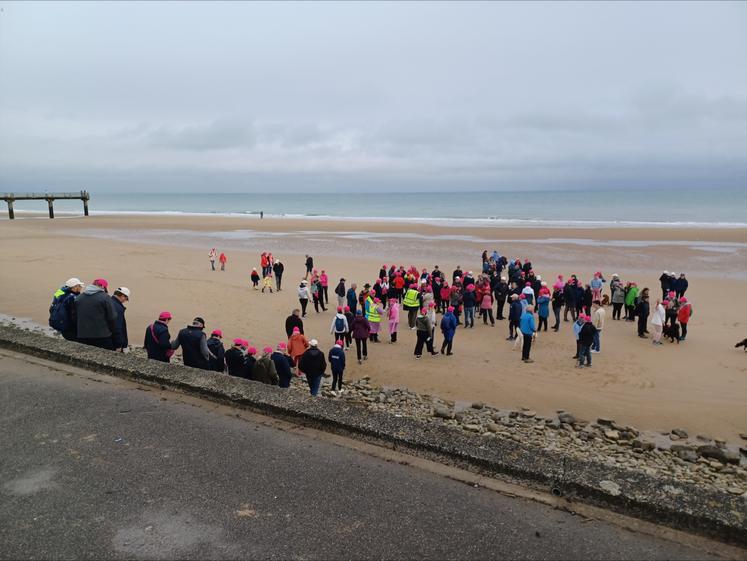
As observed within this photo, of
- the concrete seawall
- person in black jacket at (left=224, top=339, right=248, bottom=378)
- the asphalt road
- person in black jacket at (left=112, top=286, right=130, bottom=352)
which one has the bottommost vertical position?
person in black jacket at (left=224, top=339, right=248, bottom=378)

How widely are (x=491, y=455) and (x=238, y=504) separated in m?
2.24

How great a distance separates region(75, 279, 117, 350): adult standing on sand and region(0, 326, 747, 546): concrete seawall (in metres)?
1.05

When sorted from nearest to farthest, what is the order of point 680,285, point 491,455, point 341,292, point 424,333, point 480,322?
point 491,455 < point 424,333 < point 480,322 < point 341,292 < point 680,285

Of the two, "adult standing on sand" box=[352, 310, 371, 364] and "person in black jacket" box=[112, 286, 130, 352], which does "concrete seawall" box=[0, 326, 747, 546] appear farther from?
"adult standing on sand" box=[352, 310, 371, 364]

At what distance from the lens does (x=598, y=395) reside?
9891 mm

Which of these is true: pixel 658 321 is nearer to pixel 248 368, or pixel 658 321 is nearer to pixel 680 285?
pixel 680 285

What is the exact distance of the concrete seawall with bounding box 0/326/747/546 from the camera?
3.78 metres

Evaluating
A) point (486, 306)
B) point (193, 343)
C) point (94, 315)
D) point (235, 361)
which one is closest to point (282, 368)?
point (235, 361)

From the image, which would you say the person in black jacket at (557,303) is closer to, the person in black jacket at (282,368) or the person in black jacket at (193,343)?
the person in black jacket at (282,368)

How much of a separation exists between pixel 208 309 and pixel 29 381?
9.86 meters

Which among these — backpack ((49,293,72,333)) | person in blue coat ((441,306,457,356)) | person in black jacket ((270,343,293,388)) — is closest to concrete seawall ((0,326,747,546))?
backpack ((49,293,72,333))

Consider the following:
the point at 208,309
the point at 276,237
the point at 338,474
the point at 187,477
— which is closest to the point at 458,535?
the point at 338,474

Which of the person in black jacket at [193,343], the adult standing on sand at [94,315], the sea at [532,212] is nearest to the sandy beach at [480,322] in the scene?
the person in black jacket at [193,343]

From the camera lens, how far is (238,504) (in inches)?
156
